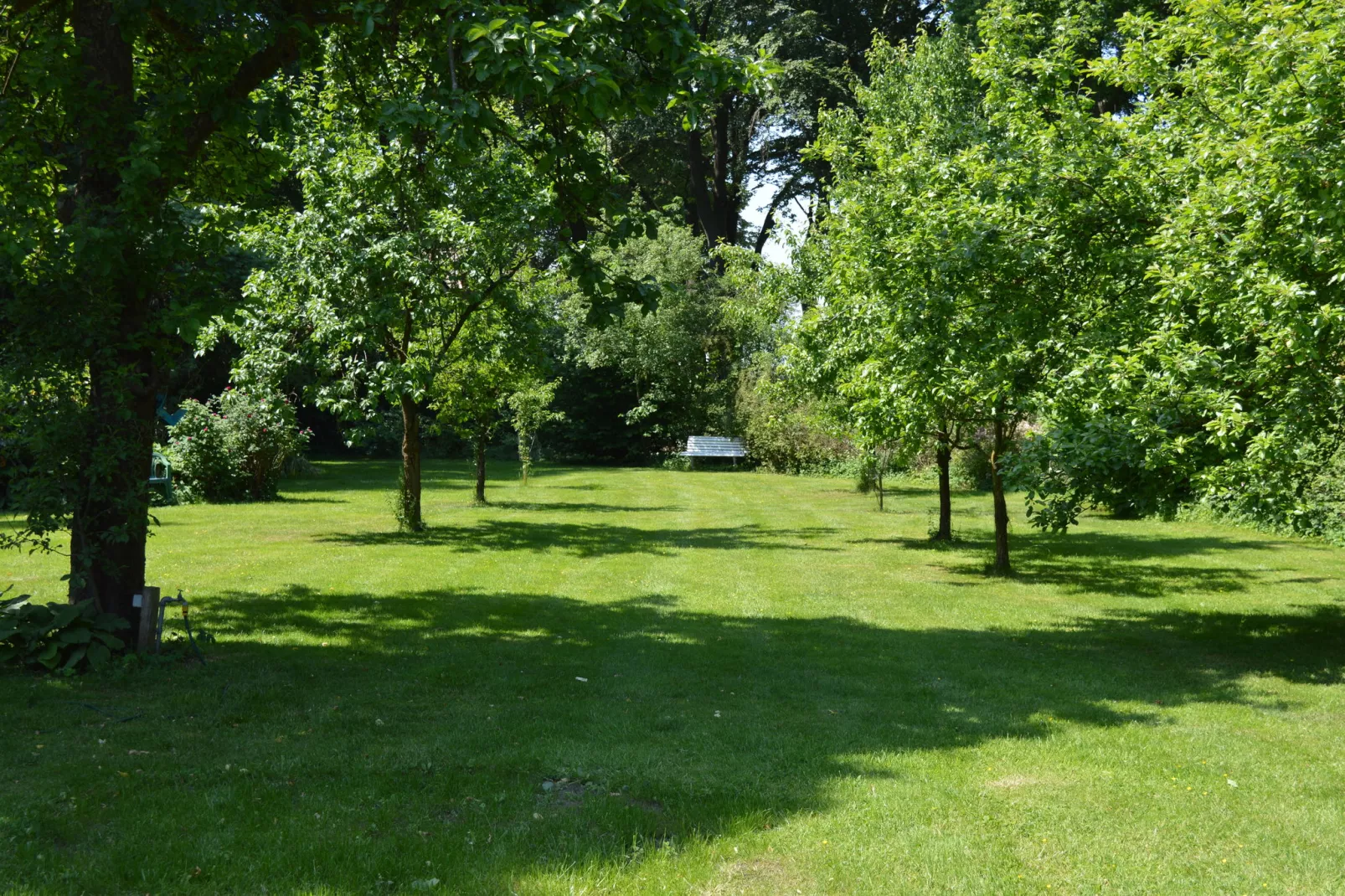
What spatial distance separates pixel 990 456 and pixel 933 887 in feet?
40.3

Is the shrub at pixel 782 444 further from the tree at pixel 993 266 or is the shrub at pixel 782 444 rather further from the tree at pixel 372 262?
the tree at pixel 993 266

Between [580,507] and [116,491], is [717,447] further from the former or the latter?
[116,491]

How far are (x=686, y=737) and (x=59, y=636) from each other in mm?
4614

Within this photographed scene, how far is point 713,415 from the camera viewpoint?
1532 inches

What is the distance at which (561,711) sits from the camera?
6895mm

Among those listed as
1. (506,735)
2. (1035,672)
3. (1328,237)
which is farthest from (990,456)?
(506,735)

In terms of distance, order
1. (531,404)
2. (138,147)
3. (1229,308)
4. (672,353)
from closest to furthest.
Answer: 1. (138,147)
2. (1229,308)
3. (531,404)
4. (672,353)

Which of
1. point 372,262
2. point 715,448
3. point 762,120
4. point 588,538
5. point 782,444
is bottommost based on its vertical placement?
point 588,538

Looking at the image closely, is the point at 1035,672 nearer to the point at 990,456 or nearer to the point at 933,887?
the point at 933,887

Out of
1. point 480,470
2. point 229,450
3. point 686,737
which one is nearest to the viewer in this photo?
point 686,737

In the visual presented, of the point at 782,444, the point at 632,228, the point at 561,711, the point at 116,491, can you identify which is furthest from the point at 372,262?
the point at 782,444

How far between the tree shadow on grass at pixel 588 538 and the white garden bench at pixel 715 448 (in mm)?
17737

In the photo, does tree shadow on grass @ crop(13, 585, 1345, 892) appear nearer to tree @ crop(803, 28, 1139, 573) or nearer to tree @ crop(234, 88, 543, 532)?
tree @ crop(803, 28, 1139, 573)

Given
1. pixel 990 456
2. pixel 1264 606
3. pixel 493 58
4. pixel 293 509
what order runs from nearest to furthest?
pixel 493 58, pixel 1264 606, pixel 990 456, pixel 293 509
